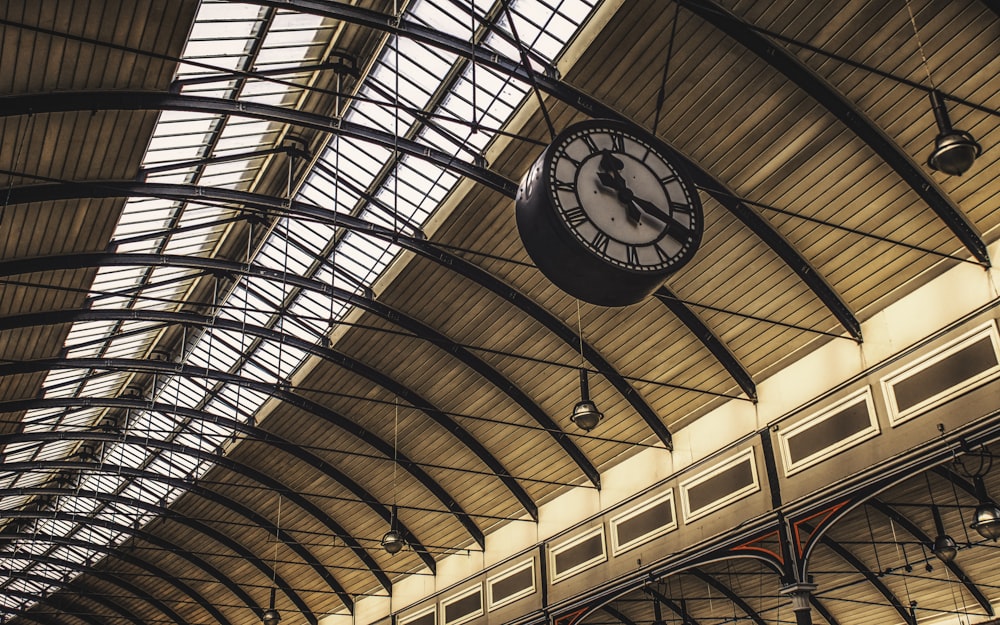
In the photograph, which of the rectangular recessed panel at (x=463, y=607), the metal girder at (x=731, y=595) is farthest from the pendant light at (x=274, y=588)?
the metal girder at (x=731, y=595)

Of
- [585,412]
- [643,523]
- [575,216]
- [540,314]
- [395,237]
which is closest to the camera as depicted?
[575,216]

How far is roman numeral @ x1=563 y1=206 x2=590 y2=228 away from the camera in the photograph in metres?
9.18

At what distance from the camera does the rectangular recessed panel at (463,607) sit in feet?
98.4

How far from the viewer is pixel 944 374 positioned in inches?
656

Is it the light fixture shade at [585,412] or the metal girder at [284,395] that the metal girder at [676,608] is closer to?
the metal girder at [284,395]

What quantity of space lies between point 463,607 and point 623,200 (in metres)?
24.3

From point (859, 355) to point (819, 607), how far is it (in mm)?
11862

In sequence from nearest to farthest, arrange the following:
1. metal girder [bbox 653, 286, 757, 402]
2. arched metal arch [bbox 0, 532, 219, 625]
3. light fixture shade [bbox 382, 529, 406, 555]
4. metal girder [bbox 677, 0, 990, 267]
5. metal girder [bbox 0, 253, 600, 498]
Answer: metal girder [bbox 677, 0, 990, 267], metal girder [bbox 653, 286, 757, 402], metal girder [bbox 0, 253, 600, 498], light fixture shade [bbox 382, 529, 406, 555], arched metal arch [bbox 0, 532, 219, 625]

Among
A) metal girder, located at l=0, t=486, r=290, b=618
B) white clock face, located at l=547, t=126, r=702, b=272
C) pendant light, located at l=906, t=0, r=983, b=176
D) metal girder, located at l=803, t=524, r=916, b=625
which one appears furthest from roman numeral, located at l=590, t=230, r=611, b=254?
metal girder, located at l=0, t=486, r=290, b=618

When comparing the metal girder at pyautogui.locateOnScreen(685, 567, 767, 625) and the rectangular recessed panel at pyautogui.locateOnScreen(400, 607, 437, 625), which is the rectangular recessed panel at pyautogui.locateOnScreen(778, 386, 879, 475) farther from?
the rectangular recessed panel at pyautogui.locateOnScreen(400, 607, 437, 625)

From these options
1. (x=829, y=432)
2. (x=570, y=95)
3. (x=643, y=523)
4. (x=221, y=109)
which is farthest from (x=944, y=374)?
(x=221, y=109)

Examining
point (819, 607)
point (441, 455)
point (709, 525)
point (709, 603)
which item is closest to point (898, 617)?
point (819, 607)

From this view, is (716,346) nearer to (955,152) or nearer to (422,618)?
(955,152)

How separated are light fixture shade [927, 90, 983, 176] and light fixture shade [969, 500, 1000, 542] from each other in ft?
26.2
